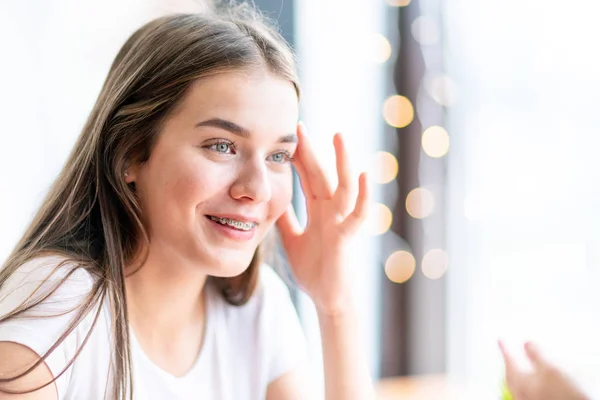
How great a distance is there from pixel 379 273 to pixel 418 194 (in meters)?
0.34

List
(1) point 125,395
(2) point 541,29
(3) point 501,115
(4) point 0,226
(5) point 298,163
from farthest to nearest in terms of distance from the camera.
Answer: (3) point 501,115 → (2) point 541,29 → (4) point 0,226 → (5) point 298,163 → (1) point 125,395

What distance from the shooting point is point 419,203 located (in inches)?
98.4

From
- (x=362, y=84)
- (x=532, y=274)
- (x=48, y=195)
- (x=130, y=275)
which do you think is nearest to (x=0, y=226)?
(x=48, y=195)

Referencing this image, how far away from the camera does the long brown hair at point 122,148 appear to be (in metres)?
1.10

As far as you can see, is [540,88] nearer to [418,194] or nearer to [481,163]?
[481,163]

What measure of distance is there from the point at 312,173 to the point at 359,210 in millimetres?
122

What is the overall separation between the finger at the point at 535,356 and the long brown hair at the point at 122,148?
59 cm

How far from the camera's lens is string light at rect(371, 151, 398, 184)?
8.35 ft

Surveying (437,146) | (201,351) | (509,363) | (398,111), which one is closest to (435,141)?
(437,146)

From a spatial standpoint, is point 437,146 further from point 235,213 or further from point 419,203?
point 235,213

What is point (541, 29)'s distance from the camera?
2.06m

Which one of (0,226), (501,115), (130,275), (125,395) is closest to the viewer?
(125,395)

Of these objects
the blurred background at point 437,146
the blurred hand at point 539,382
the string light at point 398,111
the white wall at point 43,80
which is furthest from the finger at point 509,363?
the string light at point 398,111

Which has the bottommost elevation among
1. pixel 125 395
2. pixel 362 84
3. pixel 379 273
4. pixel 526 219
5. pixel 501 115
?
pixel 125 395
